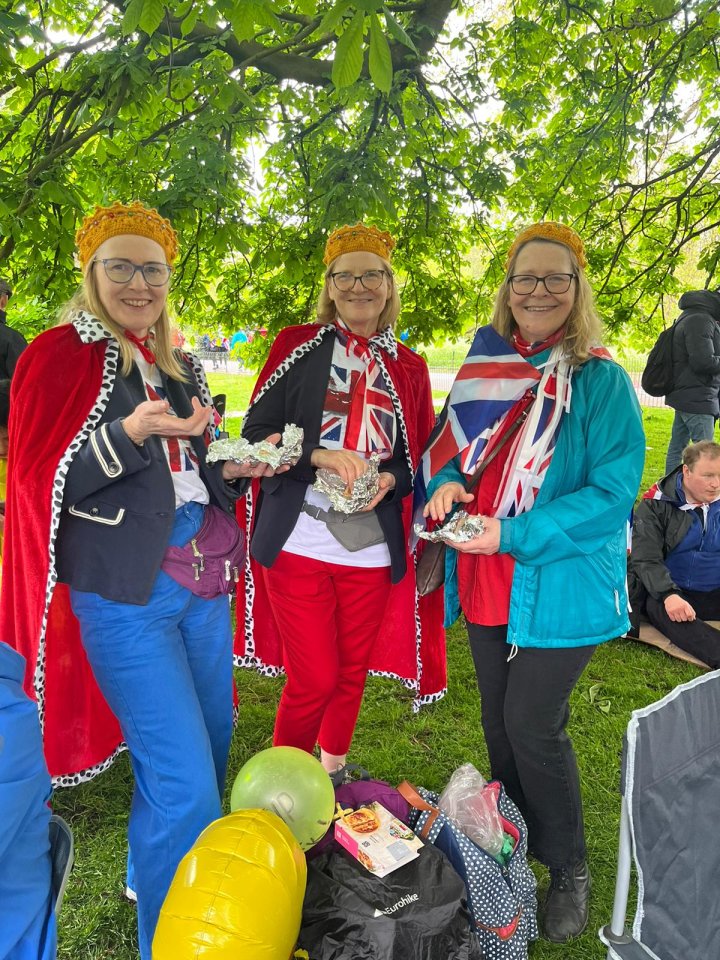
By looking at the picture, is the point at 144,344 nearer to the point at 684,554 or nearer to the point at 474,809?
the point at 474,809

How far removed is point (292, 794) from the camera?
1.96m

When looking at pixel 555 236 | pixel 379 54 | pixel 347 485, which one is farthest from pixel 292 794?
pixel 379 54

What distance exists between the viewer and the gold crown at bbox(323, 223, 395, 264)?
2.50 metres

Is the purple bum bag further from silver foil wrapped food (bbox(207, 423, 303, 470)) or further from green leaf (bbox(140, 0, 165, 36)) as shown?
green leaf (bbox(140, 0, 165, 36))

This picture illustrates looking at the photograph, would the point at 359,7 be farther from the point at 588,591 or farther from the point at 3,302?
the point at 3,302

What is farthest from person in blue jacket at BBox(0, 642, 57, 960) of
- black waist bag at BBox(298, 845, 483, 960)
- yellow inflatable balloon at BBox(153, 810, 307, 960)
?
black waist bag at BBox(298, 845, 483, 960)

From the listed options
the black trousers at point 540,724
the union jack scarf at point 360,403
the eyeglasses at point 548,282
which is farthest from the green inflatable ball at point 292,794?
the eyeglasses at point 548,282

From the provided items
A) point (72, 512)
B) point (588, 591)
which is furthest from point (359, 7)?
point (588, 591)

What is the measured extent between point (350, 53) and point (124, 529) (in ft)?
4.92

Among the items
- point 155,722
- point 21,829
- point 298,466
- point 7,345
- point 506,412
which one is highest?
point 7,345

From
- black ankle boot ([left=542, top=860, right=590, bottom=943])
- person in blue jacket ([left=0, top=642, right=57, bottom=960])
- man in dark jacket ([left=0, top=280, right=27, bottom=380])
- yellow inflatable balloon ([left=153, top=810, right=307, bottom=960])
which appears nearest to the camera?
person in blue jacket ([left=0, top=642, right=57, bottom=960])

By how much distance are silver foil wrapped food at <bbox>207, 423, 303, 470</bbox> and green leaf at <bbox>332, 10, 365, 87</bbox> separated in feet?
3.53

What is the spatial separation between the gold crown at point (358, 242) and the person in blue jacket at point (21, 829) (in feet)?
6.00

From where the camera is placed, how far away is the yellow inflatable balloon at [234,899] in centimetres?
146
